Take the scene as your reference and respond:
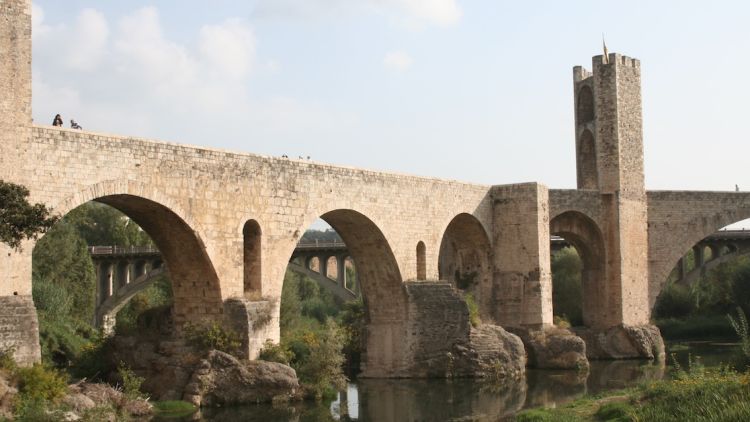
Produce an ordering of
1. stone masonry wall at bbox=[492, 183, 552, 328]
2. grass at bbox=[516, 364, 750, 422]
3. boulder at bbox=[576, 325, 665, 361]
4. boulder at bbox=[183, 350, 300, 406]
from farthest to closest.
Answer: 1. boulder at bbox=[576, 325, 665, 361]
2. stone masonry wall at bbox=[492, 183, 552, 328]
3. boulder at bbox=[183, 350, 300, 406]
4. grass at bbox=[516, 364, 750, 422]

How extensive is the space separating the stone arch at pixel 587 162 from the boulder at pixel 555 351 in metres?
5.87

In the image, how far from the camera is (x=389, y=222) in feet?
74.9

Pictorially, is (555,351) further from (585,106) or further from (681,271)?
(681,271)

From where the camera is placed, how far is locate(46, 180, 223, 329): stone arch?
16875 millimetres

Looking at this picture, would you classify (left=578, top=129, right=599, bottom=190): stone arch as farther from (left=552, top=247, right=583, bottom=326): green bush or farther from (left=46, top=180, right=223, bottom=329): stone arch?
(left=46, top=180, right=223, bottom=329): stone arch

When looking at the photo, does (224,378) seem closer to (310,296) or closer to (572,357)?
(572,357)

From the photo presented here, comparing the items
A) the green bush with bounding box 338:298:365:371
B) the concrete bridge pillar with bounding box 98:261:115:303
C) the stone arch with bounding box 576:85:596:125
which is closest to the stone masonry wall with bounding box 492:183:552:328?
the green bush with bounding box 338:298:365:371

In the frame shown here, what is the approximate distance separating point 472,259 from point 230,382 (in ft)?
37.1

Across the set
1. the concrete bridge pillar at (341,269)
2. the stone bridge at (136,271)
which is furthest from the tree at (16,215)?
the concrete bridge pillar at (341,269)

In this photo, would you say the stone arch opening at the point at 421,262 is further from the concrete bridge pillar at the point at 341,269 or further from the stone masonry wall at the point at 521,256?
the concrete bridge pillar at the point at 341,269

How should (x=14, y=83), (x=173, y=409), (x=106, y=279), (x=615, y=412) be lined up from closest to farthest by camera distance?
(x=14, y=83) → (x=615, y=412) → (x=173, y=409) → (x=106, y=279)

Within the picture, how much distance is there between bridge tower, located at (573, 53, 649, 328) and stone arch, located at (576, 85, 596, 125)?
4 cm

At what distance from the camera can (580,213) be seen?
28875 mm

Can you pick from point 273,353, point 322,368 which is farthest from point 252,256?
point 322,368
